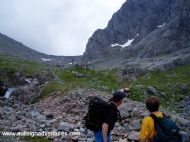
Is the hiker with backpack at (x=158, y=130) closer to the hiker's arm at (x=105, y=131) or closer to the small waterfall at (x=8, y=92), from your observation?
the hiker's arm at (x=105, y=131)

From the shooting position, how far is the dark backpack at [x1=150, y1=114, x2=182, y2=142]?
9992 mm

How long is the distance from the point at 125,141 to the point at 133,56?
145 metres

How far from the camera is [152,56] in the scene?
144625 mm

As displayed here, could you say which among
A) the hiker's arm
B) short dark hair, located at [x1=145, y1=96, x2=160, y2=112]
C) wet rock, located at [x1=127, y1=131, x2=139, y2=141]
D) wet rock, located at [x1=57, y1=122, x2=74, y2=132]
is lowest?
wet rock, located at [x1=127, y1=131, x2=139, y2=141]

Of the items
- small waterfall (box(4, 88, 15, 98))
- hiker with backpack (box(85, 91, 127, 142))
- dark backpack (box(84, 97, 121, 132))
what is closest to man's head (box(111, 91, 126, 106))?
hiker with backpack (box(85, 91, 127, 142))

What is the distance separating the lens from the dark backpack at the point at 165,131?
9.99 meters

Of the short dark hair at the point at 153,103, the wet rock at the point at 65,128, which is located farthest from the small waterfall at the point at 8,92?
the short dark hair at the point at 153,103

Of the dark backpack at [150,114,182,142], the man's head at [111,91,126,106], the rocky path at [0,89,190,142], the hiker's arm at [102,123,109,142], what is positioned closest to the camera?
the dark backpack at [150,114,182,142]

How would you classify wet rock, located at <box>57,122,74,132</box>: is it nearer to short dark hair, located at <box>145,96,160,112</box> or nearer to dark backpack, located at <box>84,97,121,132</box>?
dark backpack, located at <box>84,97,121,132</box>

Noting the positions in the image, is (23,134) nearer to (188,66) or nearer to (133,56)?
(188,66)

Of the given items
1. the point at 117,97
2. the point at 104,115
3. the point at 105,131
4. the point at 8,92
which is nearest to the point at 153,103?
the point at 117,97

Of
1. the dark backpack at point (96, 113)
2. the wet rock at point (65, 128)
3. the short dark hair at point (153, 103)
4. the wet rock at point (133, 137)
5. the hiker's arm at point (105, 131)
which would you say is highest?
the short dark hair at point (153, 103)

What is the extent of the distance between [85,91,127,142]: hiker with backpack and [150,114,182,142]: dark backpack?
1937mm

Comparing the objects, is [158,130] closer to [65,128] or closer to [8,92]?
[65,128]
